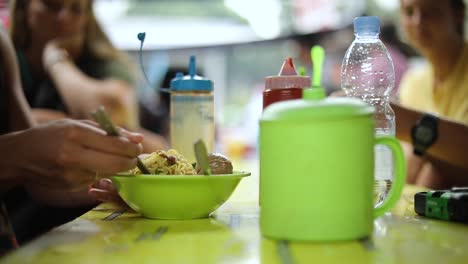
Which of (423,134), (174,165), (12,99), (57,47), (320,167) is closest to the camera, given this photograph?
(320,167)

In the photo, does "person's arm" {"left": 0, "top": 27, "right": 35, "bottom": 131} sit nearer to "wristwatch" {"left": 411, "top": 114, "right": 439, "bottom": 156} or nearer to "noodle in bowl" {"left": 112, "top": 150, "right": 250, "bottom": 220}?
"noodle in bowl" {"left": 112, "top": 150, "right": 250, "bottom": 220}

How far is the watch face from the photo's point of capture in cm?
132

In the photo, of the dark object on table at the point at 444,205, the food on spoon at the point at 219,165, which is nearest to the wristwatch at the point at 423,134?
the dark object on table at the point at 444,205

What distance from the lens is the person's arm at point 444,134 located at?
1327mm

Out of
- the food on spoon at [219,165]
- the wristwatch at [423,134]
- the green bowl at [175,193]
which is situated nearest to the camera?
the green bowl at [175,193]

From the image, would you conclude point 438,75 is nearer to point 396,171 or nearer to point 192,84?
point 192,84

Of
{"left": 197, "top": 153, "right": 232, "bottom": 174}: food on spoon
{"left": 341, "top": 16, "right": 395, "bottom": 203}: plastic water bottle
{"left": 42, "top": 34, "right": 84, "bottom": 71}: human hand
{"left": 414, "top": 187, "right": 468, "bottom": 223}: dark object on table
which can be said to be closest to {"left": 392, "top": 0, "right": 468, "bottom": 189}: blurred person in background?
{"left": 341, "top": 16, "right": 395, "bottom": 203}: plastic water bottle

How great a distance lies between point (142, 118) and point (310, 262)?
10.8 ft

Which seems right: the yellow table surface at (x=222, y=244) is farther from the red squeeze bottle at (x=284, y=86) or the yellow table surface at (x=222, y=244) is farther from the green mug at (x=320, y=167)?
the red squeeze bottle at (x=284, y=86)

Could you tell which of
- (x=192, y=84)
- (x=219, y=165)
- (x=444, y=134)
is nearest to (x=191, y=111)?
(x=192, y=84)

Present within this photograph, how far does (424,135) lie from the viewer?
132 cm

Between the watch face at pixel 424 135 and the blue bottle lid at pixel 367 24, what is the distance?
491 millimetres

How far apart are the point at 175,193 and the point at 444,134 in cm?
82

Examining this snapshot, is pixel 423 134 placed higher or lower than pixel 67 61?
lower
